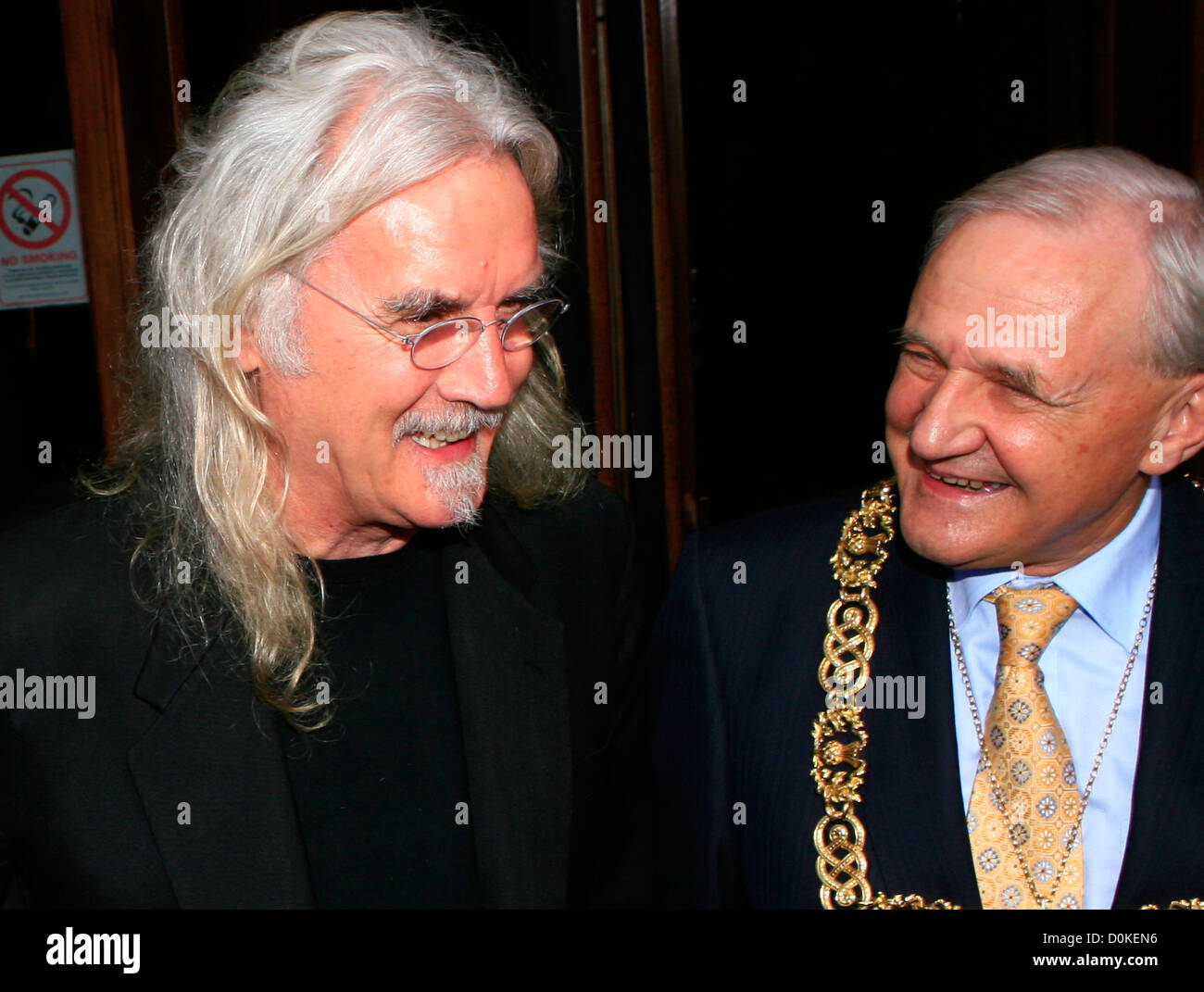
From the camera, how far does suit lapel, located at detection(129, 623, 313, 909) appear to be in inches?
57.2

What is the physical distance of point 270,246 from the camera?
1529 mm

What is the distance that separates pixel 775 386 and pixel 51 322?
1862 mm

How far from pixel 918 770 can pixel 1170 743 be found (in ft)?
1.12

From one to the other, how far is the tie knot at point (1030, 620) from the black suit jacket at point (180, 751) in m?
0.69

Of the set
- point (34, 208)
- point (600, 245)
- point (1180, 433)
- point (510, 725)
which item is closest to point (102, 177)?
point (34, 208)

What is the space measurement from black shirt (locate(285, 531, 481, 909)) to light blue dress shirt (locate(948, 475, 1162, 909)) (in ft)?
2.55

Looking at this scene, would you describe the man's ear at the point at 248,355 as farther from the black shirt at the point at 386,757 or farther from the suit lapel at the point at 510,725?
the suit lapel at the point at 510,725

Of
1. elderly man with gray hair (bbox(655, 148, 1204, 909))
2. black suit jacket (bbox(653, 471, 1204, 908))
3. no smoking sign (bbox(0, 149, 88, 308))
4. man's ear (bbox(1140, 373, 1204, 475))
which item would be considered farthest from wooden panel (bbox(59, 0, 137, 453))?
man's ear (bbox(1140, 373, 1204, 475))

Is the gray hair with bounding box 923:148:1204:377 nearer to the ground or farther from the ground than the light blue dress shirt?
farther from the ground

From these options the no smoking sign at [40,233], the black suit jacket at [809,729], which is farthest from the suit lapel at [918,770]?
the no smoking sign at [40,233]

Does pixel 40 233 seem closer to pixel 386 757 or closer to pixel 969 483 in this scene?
pixel 386 757

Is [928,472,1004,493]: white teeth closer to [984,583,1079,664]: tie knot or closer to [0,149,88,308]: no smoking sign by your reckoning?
[984,583,1079,664]: tie knot

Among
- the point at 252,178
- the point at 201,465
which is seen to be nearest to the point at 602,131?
the point at 252,178
